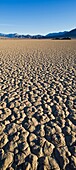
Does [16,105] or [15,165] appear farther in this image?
[16,105]

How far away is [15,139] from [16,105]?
1954 mm

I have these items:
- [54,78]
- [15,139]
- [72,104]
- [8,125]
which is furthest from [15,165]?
[54,78]

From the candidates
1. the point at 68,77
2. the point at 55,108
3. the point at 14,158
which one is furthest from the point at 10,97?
the point at 68,77

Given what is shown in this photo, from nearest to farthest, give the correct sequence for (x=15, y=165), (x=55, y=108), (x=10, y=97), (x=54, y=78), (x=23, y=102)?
(x=15, y=165) < (x=55, y=108) < (x=23, y=102) < (x=10, y=97) < (x=54, y=78)

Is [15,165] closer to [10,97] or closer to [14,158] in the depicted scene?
[14,158]

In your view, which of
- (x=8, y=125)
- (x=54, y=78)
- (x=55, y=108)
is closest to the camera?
(x=8, y=125)

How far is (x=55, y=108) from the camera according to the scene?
19.9ft

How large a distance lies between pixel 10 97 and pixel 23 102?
695 mm

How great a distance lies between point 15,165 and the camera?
12.0 ft

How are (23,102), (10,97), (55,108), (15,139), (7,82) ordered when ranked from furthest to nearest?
(7,82) → (10,97) → (23,102) → (55,108) → (15,139)

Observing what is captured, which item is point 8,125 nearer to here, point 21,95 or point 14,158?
point 14,158

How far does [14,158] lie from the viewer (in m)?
3.82

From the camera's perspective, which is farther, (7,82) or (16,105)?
(7,82)

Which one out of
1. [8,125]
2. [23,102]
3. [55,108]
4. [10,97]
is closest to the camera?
[8,125]
